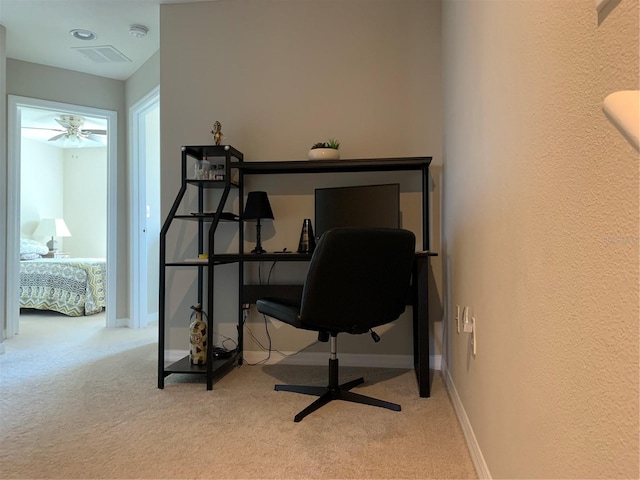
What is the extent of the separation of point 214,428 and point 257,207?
1.34 meters

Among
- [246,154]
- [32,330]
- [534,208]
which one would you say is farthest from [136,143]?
[534,208]

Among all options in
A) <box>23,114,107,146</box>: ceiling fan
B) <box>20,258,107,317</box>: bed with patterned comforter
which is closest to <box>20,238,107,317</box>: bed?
<box>20,258,107,317</box>: bed with patterned comforter

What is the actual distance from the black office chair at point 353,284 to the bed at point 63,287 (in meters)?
3.55

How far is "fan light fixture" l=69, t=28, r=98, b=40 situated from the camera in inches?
128

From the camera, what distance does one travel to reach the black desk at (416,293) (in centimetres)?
218

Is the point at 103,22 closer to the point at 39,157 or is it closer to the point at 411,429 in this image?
the point at 411,429

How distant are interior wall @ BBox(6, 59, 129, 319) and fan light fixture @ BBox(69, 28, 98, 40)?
0.69 meters

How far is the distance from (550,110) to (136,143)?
12.8 ft

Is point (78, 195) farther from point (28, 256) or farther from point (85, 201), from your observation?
point (28, 256)

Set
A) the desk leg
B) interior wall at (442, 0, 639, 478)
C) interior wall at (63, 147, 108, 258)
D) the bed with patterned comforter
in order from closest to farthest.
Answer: interior wall at (442, 0, 639, 478) < the desk leg < the bed with patterned comforter < interior wall at (63, 147, 108, 258)

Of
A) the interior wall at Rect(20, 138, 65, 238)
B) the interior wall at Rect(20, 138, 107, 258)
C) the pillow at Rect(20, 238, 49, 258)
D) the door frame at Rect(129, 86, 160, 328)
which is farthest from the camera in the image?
the interior wall at Rect(20, 138, 107, 258)

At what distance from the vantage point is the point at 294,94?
2.86 meters

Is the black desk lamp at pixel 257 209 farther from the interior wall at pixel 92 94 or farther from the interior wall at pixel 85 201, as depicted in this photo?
the interior wall at pixel 85 201

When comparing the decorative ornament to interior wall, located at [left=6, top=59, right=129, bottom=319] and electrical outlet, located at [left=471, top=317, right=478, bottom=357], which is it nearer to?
electrical outlet, located at [left=471, top=317, right=478, bottom=357]
